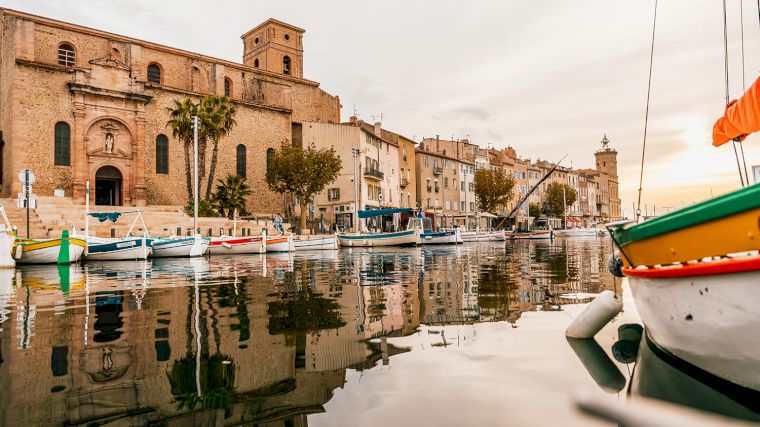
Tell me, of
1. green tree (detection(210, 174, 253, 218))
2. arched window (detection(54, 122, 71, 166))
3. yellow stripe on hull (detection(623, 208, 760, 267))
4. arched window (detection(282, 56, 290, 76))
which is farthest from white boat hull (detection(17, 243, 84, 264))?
arched window (detection(282, 56, 290, 76))

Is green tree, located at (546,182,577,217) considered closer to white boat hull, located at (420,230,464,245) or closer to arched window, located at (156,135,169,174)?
white boat hull, located at (420,230,464,245)

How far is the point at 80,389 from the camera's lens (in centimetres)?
418

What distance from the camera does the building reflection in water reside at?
3836 millimetres

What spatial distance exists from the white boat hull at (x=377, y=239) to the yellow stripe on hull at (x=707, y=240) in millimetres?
36446

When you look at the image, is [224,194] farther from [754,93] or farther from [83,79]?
[754,93]

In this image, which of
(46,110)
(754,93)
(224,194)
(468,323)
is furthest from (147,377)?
(46,110)

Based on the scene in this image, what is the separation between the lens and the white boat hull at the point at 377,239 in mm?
41219

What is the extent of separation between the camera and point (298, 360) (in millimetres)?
5152

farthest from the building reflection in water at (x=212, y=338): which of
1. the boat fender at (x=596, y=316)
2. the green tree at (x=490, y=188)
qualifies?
the green tree at (x=490, y=188)

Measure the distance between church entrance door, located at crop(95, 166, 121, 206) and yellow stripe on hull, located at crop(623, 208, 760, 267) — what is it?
150 ft

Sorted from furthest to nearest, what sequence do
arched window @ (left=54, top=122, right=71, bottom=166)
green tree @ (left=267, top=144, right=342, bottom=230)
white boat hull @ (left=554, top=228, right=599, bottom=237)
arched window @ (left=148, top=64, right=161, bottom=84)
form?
white boat hull @ (left=554, top=228, right=599, bottom=237) < arched window @ (left=148, top=64, right=161, bottom=84) < green tree @ (left=267, top=144, right=342, bottom=230) < arched window @ (left=54, top=122, right=71, bottom=166)

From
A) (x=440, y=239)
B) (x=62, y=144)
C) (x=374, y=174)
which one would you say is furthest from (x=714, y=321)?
(x=374, y=174)

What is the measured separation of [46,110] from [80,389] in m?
44.2

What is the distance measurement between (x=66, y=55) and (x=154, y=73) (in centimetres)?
740
